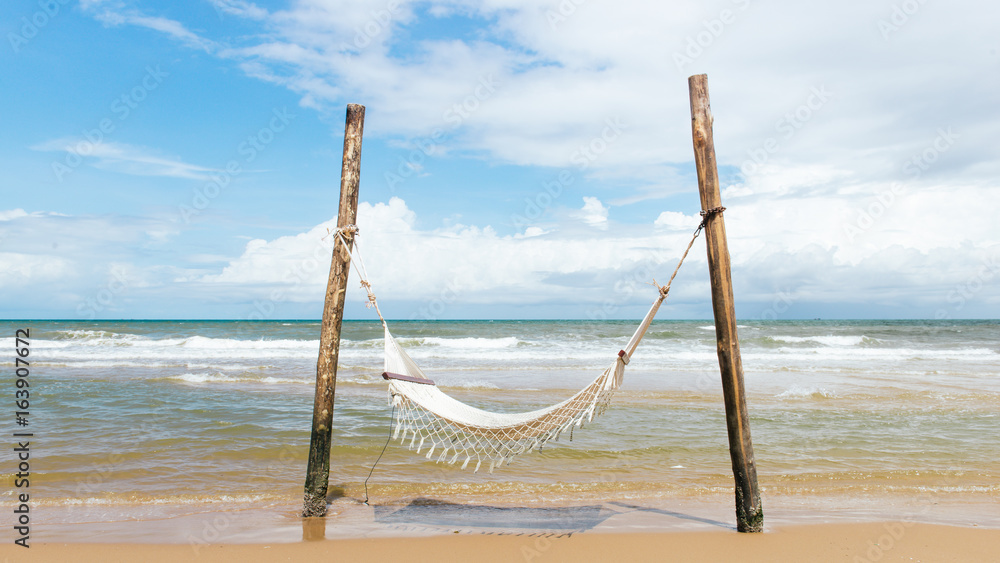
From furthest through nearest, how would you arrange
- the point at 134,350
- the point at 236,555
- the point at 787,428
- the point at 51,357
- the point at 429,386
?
1. the point at 134,350
2. the point at 51,357
3. the point at 787,428
4. the point at 429,386
5. the point at 236,555

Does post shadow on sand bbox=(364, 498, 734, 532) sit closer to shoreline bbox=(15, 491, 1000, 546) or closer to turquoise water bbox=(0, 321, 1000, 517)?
shoreline bbox=(15, 491, 1000, 546)

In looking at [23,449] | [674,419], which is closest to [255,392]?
[23,449]

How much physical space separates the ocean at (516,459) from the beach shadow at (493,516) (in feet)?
0.60

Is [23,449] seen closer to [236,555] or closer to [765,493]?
[236,555]

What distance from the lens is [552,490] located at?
191 inches

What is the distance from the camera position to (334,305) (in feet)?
12.8

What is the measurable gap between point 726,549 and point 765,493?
1447mm

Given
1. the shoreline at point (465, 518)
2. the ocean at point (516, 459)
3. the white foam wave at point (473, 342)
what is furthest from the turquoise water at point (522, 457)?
the white foam wave at point (473, 342)

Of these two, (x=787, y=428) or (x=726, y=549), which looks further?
(x=787, y=428)

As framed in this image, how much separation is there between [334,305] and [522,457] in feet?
9.65

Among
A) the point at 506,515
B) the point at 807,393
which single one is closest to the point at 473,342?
the point at 807,393

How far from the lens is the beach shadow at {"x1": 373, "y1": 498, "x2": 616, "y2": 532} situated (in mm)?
4004

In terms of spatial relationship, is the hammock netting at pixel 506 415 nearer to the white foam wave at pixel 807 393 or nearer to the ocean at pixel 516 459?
the ocean at pixel 516 459

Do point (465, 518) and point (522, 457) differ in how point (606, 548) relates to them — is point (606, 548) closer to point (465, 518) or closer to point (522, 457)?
point (465, 518)
